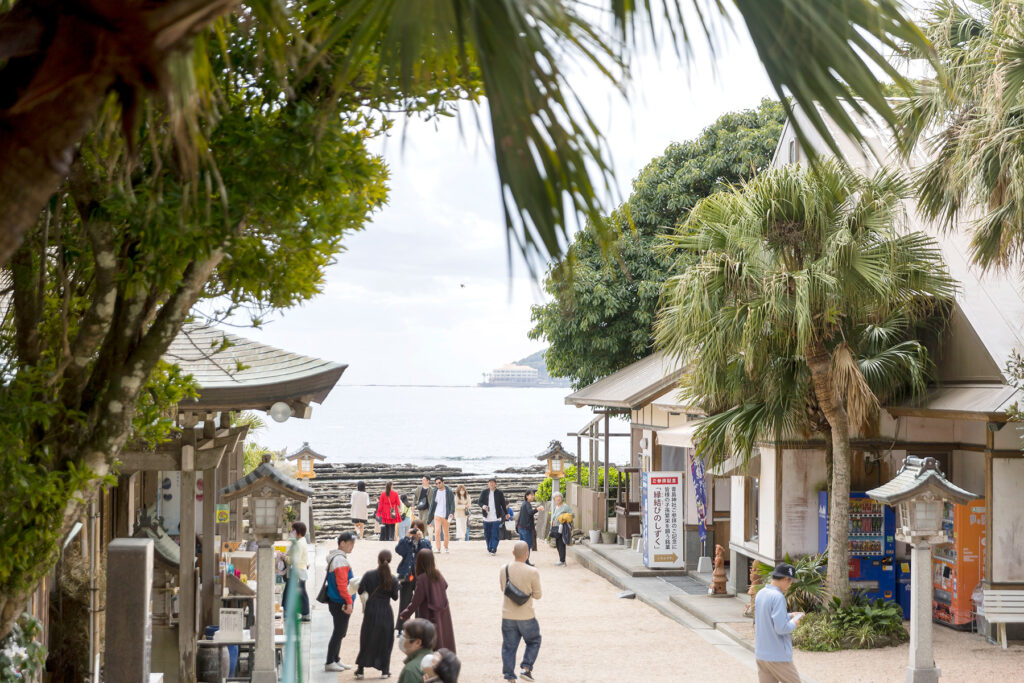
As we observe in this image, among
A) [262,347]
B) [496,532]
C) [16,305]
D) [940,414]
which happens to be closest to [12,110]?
[16,305]

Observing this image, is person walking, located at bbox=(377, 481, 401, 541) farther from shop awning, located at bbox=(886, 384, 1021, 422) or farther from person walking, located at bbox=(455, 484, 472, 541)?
shop awning, located at bbox=(886, 384, 1021, 422)

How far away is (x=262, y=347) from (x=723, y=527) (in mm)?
10597

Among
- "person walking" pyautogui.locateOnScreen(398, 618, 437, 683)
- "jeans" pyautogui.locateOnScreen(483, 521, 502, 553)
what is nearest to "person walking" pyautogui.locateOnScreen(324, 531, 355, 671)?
"person walking" pyautogui.locateOnScreen(398, 618, 437, 683)

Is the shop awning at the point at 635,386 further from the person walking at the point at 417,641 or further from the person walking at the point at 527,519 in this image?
the person walking at the point at 417,641

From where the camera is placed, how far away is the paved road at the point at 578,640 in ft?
39.8

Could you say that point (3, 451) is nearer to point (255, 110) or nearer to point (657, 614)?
point (255, 110)

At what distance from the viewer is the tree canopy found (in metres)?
26.1

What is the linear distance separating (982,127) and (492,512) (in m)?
14.7

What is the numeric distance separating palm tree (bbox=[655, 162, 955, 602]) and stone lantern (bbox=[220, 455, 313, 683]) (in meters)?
5.60

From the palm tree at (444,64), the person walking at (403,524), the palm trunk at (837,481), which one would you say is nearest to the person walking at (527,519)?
the person walking at (403,524)

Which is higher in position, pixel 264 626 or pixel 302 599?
pixel 264 626

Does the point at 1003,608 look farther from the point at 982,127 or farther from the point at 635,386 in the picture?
the point at 635,386

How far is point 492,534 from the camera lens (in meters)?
23.3

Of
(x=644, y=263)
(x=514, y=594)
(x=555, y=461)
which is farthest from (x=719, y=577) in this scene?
(x=555, y=461)
